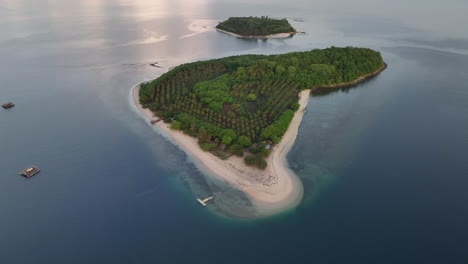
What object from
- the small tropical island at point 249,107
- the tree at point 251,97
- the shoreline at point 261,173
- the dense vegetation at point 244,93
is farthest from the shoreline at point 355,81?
the shoreline at point 261,173

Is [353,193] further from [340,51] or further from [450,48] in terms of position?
[450,48]

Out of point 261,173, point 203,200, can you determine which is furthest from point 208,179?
point 261,173

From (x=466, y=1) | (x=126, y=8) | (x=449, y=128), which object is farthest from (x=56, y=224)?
(x=466, y=1)

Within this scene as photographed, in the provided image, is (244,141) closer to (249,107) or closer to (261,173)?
(261,173)

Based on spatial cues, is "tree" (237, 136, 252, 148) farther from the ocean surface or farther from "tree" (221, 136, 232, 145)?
the ocean surface

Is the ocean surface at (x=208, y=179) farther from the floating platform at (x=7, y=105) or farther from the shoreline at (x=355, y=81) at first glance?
the shoreline at (x=355, y=81)

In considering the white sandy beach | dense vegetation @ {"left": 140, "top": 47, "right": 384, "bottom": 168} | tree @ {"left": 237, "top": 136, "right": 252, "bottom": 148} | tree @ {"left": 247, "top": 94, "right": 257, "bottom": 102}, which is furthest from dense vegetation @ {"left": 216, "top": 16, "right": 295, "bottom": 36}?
tree @ {"left": 237, "top": 136, "right": 252, "bottom": 148}
